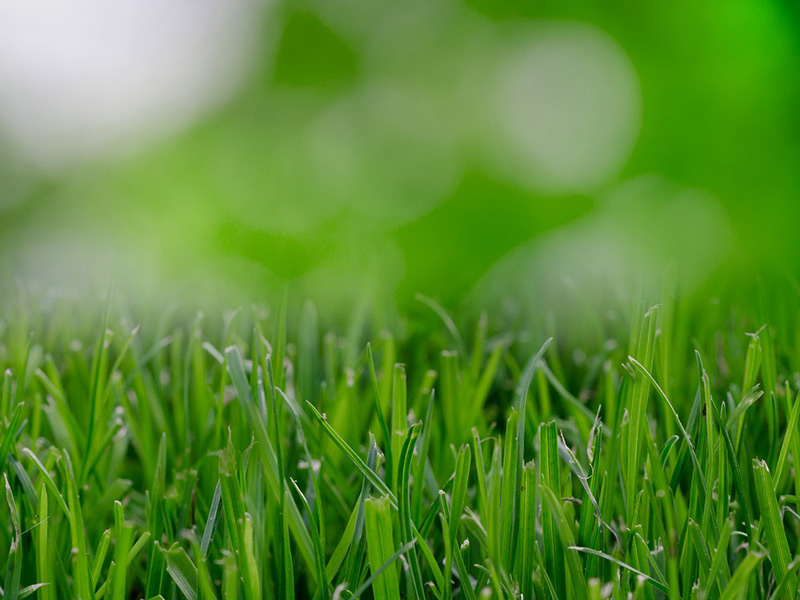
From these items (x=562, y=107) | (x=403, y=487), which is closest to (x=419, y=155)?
(x=562, y=107)

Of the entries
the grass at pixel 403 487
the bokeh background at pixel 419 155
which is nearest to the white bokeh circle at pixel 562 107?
the bokeh background at pixel 419 155

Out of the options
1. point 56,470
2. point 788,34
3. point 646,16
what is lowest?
point 56,470

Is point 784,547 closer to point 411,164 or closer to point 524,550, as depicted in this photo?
point 524,550

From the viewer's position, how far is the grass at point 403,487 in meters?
0.50

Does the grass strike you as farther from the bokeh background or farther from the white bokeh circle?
the white bokeh circle

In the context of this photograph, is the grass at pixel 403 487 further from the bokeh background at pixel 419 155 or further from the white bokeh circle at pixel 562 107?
the white bokeh circle at pixel 562 107

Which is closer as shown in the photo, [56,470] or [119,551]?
[119,551]

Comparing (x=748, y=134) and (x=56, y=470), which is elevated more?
(x=748, y=134)

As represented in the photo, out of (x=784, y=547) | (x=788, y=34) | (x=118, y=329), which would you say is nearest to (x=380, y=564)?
(x=784, y=547)

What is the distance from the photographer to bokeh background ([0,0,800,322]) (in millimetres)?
1876

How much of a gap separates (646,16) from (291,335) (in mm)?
2043

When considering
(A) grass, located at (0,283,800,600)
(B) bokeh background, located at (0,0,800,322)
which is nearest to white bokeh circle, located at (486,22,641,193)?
(B) bokeh background, located at (0,0,800,322)

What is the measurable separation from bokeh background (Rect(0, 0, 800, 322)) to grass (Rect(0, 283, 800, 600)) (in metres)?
0.35

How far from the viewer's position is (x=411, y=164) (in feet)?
9.43
